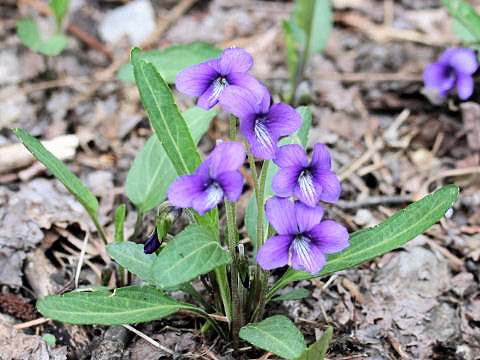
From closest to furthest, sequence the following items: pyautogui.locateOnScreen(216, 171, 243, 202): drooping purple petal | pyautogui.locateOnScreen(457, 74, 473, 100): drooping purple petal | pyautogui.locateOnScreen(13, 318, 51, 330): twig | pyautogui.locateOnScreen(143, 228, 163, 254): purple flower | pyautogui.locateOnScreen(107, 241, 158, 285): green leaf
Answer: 1. pyautogui.locateOnScreen(216, 171, 243, 202): drooping purple petal
2. pyautogui.locateOnScreen(143, 228, 163, 254): purple flower
3. pyautogui.locateOnScreen(107, 241, 158, 285): green leaf
4. pyautogui.locateOnScreen(13, 318, 51, 330): twig
5. pyautogui.locateOnScreen(457, 74, 473, 100): drooping purple petal

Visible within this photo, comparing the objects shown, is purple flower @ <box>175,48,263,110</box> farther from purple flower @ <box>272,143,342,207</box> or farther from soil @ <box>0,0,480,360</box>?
soil @ <box>0,0,480,360</box>

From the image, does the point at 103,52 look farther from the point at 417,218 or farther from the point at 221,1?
the point at 417,218

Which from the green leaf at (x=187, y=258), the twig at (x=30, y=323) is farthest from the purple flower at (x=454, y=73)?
the twig at (x=30, y=323)

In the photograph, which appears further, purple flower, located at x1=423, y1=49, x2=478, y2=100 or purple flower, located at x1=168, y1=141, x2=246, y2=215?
purple flower, located at x1=423, y1=49, x2=478, y2=100

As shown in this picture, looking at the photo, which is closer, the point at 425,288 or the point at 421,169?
the point at 425,288

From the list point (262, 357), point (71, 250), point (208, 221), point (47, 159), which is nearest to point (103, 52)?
point (71, 250)

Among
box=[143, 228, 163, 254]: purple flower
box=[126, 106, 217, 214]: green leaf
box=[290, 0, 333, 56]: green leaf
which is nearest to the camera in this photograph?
box=[143, 228, 163, 254]: purple flower

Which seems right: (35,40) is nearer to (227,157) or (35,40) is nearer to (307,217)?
(227,157)

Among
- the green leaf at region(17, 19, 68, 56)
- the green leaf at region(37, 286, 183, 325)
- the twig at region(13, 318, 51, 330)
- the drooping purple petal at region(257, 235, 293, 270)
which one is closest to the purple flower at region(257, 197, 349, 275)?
the drooping purple petal at region(257, 235, 293, 270)
